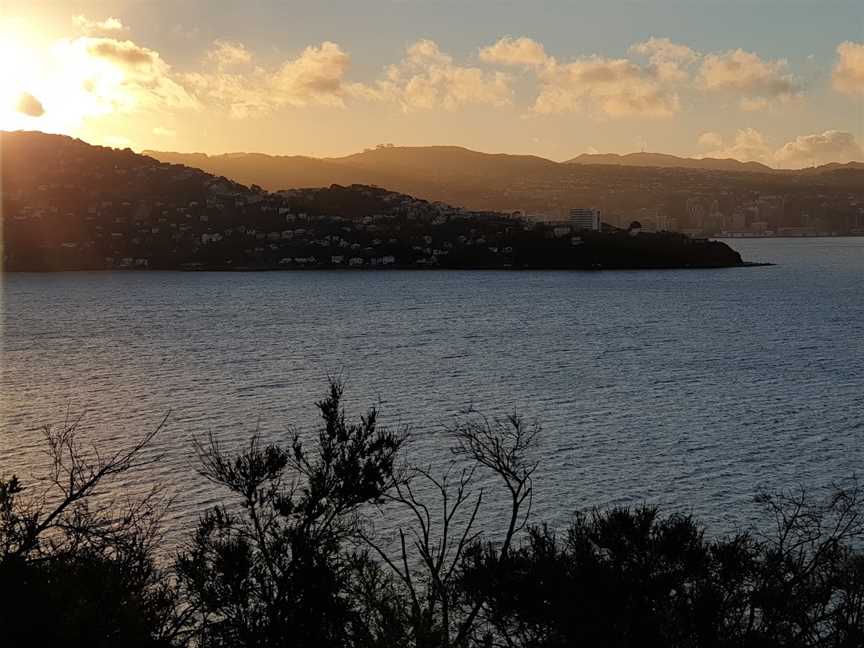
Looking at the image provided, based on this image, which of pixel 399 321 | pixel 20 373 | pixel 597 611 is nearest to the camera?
pixel 597 611

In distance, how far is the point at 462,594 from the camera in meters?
13.1

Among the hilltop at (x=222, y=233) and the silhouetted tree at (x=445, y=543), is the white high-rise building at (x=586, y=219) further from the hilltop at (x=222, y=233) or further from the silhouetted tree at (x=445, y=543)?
the silhouetted tree at (x=445, y=543)

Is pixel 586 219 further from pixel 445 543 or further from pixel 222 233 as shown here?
pixel 445 543

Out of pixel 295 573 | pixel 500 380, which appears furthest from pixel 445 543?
pixel 500 380

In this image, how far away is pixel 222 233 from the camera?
461 feet

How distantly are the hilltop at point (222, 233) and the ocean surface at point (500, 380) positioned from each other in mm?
46419

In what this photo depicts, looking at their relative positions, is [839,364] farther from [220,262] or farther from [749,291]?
[220,262]

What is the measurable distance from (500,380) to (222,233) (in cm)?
10744

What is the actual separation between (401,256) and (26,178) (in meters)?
63.4

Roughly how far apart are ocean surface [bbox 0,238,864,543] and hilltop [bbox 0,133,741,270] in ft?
152

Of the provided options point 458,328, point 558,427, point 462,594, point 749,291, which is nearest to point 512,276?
point 749,291

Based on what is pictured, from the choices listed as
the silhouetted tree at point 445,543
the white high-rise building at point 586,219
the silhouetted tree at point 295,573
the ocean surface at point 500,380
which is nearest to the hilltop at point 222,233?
the white high-rise building at point 586,219

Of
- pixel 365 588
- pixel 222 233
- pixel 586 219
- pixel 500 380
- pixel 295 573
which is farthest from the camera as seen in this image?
pixel 586 219

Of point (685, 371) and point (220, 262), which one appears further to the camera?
point (220, 262)
